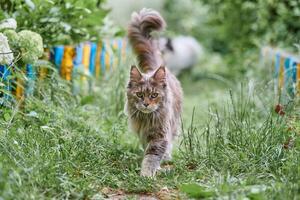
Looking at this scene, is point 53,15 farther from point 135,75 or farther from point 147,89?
point 147,89

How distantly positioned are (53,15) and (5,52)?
1382 millimetres

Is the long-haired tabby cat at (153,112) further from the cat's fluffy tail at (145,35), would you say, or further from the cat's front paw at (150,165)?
the cat's fluffy tail at (145,35)

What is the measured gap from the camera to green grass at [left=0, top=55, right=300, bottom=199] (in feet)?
12.3

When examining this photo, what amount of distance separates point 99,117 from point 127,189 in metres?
2.04

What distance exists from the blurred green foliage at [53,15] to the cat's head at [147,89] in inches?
46.8

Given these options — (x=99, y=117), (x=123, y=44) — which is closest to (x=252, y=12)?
(x=123, y=44)

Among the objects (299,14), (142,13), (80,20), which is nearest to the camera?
(142,13)

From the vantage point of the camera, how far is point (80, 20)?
21.4ft

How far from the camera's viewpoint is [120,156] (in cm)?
512

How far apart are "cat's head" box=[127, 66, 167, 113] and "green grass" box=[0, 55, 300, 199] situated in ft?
1.23

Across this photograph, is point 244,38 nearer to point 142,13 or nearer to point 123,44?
point 123,44

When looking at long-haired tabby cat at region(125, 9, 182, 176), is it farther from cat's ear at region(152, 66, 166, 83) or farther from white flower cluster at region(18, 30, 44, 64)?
white flower cluster at region(18, 30, 44, 64)

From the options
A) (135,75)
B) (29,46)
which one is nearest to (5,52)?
(29,46)

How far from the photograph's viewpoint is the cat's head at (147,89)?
5.09 meters
